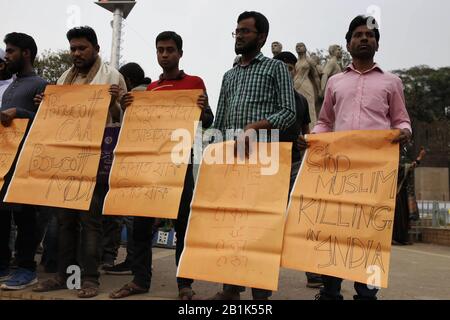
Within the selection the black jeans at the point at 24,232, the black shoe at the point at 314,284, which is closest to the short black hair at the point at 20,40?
the black jeans at the point at 24,232

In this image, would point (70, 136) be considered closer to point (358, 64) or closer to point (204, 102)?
point (204, 102)

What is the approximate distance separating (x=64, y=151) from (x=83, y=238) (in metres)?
0.63

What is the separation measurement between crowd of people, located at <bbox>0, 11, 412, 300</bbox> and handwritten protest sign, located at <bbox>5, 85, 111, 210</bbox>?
166mm

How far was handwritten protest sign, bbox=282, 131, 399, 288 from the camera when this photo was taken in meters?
2.40

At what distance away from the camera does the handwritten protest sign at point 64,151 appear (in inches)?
122

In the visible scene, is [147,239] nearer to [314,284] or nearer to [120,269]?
[120,269]

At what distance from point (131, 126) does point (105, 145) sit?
1.38 ft

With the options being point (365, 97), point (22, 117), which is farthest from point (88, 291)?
point (365, 97)

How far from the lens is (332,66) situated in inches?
262

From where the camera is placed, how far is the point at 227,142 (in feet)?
9.36

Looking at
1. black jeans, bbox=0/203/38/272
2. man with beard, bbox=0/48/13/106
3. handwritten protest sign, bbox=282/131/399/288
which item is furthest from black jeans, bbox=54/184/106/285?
handwritten protest sign, bbox=282/131/399/288

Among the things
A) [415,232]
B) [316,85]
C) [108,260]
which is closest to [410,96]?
[415,232]

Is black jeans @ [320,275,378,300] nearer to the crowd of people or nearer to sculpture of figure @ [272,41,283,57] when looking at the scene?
the crowd of people

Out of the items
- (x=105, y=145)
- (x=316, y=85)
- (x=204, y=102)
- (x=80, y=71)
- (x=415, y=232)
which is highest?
(x=316, y=85)
